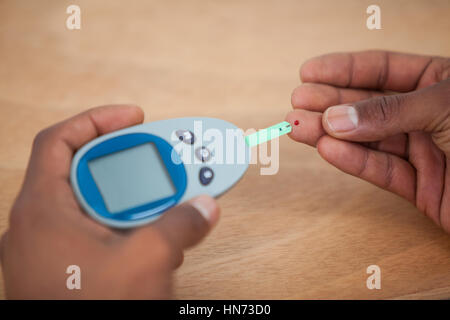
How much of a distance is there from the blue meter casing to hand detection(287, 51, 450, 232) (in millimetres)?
146

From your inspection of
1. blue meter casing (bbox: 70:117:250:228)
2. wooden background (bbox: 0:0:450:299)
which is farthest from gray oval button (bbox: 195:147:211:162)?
wooden background (bbox: 0:0:450:299)

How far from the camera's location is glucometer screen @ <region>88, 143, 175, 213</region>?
1.86 feet

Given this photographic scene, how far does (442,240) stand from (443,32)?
560 millimetres

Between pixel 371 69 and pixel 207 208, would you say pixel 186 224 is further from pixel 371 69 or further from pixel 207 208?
pixel 371 69

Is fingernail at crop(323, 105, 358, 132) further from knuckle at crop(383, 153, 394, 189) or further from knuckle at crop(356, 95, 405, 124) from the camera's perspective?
knuckle at crop(383, 153, 394, 189)

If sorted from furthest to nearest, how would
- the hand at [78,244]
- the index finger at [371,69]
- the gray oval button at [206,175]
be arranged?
1. the index finger at [371,69]
2. the gray oval button at [206,175]
3. the hand at [78,244]

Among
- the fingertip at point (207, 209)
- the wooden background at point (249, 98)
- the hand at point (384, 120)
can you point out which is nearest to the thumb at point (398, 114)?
the hand at point (384, 120)

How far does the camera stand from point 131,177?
58cm

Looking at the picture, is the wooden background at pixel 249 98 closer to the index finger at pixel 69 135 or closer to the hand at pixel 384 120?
the hand at pixel 384 120

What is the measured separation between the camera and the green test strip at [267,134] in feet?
2.20

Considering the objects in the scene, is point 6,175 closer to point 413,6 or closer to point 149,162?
point 149,162

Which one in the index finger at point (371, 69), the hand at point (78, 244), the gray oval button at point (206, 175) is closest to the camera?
the hand at point (78, 244)

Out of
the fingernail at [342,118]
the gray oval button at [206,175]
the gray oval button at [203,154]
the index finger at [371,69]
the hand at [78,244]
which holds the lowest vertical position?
the hand at [78,244]
